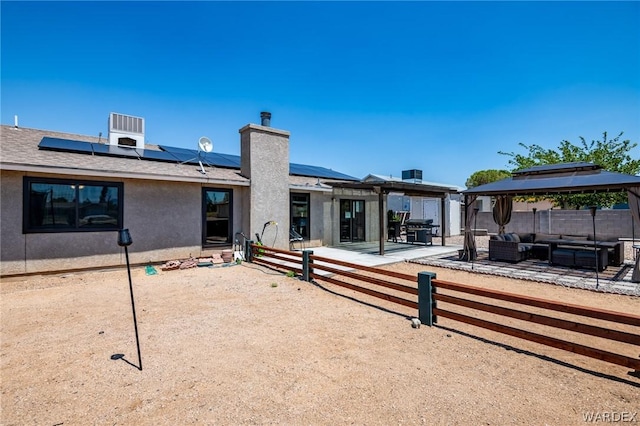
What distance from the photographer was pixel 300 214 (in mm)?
12312

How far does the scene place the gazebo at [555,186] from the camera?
7609 mm

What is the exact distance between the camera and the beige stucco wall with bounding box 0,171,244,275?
6715 millimetres

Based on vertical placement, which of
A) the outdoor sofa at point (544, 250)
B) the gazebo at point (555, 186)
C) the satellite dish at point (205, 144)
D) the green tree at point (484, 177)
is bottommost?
the outdoor sofa at point (544, 250)

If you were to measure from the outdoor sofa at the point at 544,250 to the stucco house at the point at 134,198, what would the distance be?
697 cm

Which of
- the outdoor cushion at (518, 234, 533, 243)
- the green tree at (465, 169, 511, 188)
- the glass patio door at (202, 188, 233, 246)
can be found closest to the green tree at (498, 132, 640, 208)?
the outdoor cushion at (518, 234, 533, 243)

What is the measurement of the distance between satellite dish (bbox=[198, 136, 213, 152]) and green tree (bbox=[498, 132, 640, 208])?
19.8m

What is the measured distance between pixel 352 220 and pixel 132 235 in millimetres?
9385

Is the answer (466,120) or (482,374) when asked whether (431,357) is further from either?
(466,120)

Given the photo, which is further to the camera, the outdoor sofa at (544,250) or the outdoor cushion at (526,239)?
the outdoor cushion at (526,239)

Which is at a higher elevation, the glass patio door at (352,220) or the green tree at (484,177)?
the green tree at (484,177)

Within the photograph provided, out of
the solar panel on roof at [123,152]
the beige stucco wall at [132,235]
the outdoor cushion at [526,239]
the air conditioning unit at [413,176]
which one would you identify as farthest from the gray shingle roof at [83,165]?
the air conditioning unit at [413,176]

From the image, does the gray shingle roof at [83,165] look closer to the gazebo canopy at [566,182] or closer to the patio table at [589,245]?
the gazebo canopy at [566,182]

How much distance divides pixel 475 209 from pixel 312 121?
451 inches

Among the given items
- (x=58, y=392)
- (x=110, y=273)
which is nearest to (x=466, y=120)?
(x=110, y=273)
